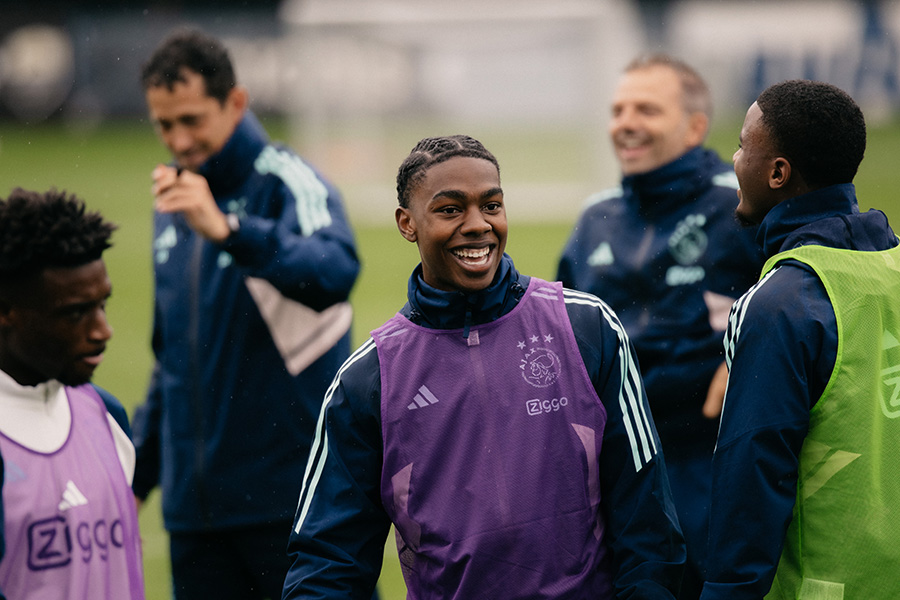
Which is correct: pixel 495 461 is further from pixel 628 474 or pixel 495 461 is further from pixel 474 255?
pixel 474 255

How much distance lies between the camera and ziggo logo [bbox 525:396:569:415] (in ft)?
8.62

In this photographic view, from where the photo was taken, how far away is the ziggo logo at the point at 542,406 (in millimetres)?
2627

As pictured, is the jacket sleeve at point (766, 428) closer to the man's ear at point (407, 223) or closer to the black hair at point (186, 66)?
the man's ear at point (407, 223)

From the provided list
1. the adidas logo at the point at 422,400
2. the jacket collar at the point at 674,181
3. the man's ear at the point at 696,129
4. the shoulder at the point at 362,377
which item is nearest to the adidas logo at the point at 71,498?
the shoulder at the point at 362,377

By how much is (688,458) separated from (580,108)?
13752 mm

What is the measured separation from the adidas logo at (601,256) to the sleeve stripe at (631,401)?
1480 millimetres

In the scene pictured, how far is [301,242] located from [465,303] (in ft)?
A: 4.03

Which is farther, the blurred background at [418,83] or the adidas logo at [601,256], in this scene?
the blurred background at [418,83]

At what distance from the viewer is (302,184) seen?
4.03 m

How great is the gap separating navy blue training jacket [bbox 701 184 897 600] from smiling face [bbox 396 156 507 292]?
0.63 metres

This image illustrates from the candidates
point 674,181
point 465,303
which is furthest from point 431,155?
point 674,181

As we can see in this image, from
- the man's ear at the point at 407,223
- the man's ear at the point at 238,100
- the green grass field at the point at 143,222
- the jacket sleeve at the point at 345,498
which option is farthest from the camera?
the green grass field at the point at 143,222

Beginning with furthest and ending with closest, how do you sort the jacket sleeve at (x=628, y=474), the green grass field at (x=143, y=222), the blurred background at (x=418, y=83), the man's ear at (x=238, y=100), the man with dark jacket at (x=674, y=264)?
the blurred background at (x=418, y=83)
the green grass field at (x=143, y=222)
the man's ear at (x=238, y=100)
the man with dark jacket at (x=674, y=264)
the jacket sleeve at (x=628, y=474)

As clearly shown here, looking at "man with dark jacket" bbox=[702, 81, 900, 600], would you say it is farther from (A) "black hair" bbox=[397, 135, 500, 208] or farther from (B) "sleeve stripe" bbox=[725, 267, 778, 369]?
(A) "black hair" bbox=[397, 135, 500, 208]
